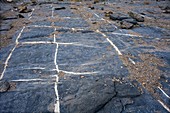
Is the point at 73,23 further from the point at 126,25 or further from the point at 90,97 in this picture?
the point at 90,97

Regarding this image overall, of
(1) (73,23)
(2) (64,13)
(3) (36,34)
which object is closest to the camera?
(3) (36,34)

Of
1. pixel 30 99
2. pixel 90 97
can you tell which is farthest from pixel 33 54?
pixel 90 97

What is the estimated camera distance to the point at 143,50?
542cm

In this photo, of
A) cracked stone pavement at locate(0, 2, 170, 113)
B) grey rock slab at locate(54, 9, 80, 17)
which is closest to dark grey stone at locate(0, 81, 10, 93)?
cracked stone pavement at locate(0, 2, 170, 113)

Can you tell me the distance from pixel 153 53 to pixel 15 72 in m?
3.28

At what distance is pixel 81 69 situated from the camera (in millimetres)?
4383

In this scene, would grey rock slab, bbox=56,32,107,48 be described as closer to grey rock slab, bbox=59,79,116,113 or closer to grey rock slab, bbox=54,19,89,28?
grey rock slab, bbox=54,19,89,28

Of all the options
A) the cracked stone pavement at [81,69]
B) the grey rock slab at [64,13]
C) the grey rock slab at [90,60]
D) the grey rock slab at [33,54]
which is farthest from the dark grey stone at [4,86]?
the grey rock slab at [64,13]

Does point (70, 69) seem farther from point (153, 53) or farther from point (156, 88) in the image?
point (153, 53)

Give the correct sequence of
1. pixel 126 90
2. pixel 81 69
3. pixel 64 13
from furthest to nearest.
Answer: pixel 64 13 < pixel 81 69 < pixel 126 90

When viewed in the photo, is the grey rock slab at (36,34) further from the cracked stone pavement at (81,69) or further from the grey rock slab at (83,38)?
the grey rock slab at (83,38)

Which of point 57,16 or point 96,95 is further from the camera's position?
point 57,16

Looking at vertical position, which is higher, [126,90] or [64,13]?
[126,90]

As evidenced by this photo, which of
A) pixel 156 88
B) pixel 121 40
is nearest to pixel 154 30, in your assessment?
pixel 121 40
